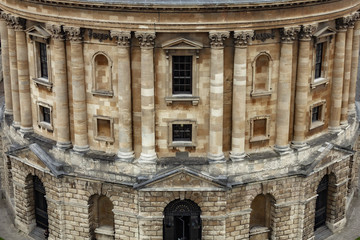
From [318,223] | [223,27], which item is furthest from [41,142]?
[318,223]

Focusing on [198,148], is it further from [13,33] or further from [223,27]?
[13,33]

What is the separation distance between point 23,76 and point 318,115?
26.0m

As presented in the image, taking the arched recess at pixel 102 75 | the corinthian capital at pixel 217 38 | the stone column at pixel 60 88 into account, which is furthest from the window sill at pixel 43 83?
the corinthian capital at pixel 217 38

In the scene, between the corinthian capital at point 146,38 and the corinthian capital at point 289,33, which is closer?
the corinthian capital at point 146,38

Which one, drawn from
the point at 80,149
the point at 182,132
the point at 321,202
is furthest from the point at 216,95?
the point at 321,202

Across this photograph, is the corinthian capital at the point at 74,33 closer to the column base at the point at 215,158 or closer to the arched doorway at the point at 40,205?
the arched doorway at the point at 40,205

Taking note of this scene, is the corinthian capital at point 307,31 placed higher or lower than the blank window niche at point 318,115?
higher

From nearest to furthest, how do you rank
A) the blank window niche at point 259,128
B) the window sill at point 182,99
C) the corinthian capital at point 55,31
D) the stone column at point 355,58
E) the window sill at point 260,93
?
1. the corinthian capital at point 55,31
2. the window sill at point 182,99
3. the window sill at point 260,93
4. the blank window niche at point 259,128
5. the stone column at point 355,58

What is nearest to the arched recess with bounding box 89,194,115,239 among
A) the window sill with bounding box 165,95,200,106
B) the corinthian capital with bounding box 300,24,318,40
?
the window sill with bounding box 165,95,200,106

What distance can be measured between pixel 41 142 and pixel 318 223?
2569cm

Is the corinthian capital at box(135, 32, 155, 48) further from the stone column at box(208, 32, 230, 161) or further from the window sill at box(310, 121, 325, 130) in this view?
the window sill at box(310, 121, 325, 130)

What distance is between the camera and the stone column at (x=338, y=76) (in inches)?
2101

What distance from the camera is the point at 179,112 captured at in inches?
1971

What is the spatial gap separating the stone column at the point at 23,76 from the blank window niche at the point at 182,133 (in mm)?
13768
